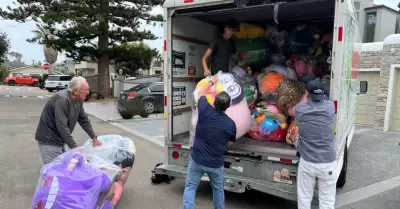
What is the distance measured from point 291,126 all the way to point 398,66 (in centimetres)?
795

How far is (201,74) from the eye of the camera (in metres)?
5.25

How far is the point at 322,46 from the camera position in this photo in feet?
17.5

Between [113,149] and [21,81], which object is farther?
[21,81]

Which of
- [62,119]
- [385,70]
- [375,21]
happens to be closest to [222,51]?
[62,119]

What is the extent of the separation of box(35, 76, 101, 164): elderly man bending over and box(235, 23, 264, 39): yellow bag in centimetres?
278

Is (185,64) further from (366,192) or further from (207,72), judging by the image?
(366,192)

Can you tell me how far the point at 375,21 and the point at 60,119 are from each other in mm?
14879

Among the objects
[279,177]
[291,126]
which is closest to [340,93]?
[291,126]

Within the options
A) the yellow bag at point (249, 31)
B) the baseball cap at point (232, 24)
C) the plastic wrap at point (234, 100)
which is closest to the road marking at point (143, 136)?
the yellow bag at point (249, 31)

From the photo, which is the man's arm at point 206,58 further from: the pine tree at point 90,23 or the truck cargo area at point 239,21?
the pine tree at point 90,23

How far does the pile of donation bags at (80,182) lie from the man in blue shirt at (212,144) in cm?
79

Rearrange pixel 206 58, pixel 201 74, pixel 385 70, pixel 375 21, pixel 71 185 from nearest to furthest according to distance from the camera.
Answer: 1. pixel 71 185
2. pixel 206 58
3. pixel 201 74
4. pixel 385 70
5. pixel 375 21

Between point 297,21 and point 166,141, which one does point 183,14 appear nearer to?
point 166,141

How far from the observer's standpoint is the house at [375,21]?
14320 millimetres
